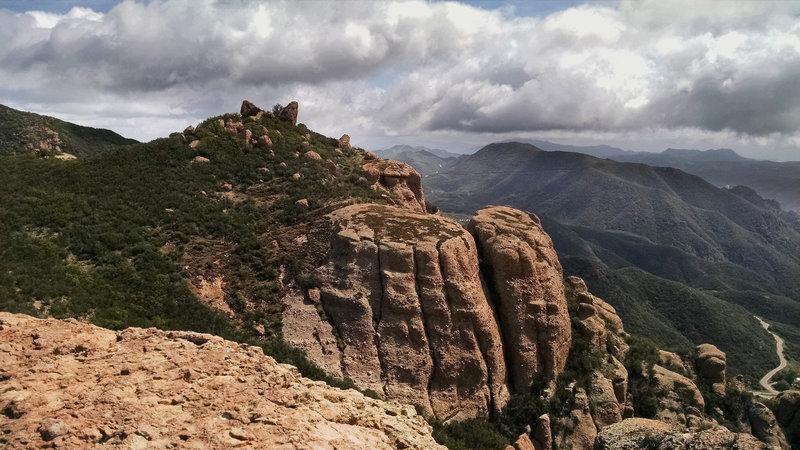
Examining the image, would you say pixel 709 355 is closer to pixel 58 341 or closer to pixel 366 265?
pixel 366 265

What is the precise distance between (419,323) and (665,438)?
17453mm

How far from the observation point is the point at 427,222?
38406 millimetres

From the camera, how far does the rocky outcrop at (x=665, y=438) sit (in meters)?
18.5

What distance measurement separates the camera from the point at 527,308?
119ft

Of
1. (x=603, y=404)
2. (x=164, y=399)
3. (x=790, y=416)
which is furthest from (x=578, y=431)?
(x=790, y=416)

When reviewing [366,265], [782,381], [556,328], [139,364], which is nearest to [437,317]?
[366,265]

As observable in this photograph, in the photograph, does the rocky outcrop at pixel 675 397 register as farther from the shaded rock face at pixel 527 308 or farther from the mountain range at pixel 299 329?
the shaded rock face at pixel 527 308

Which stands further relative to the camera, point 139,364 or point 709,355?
point 709,355

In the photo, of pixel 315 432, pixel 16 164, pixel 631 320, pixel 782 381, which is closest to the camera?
pixel 315 432

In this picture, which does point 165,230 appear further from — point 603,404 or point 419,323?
point 603,404

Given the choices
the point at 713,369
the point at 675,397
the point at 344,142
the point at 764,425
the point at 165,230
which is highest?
the point at 344,142

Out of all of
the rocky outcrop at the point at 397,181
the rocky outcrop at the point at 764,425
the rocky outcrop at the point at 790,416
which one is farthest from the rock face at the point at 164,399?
the rocky outcrop at the point at 790,416

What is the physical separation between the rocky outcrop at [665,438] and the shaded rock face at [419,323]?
1228 centimetres

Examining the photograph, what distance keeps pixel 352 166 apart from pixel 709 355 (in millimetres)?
52985
